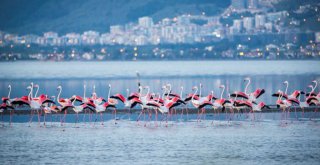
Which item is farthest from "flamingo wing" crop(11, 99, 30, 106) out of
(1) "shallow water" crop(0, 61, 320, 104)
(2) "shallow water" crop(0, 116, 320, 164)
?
(1) "shallow water" crop(0, 61, 320, 104)

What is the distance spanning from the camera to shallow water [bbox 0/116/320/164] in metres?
21.8

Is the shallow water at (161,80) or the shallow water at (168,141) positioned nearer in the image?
the shallow water at (168,141)

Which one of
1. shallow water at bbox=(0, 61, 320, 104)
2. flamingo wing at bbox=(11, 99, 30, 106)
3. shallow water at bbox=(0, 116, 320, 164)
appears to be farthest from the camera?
shallow water at bbox=(0, 61, 320, 104)

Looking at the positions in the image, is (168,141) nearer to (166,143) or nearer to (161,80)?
(166,143)

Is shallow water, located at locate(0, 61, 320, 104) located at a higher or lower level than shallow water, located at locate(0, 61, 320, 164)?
higher

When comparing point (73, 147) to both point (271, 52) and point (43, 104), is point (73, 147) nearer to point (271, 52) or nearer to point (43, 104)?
point (43, 104)

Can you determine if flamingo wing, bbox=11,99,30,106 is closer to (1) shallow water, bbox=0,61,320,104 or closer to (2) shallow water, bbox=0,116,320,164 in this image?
(2) shallow water, bbox=0,116,320,164

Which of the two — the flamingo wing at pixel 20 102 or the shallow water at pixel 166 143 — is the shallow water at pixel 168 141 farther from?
the flamingo wing at pixel 20 102

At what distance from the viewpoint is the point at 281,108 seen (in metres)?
30.9

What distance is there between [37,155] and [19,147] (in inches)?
65.3

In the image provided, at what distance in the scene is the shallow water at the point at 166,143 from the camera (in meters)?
21.8

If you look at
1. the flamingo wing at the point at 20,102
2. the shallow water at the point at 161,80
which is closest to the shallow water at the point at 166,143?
the flamingo wing at the point at 20,102

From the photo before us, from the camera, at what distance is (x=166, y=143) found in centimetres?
2434

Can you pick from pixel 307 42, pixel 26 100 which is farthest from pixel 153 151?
pixel 307 42
